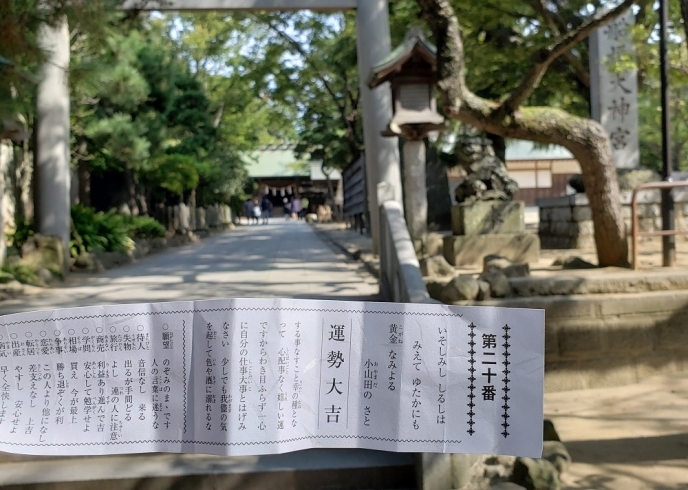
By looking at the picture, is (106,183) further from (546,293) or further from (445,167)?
(546,293)

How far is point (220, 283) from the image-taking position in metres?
9.65

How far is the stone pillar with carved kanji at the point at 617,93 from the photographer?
13094 millimetres

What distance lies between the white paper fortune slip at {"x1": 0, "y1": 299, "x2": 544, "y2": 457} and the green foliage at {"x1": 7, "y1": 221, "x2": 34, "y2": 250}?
9.76m

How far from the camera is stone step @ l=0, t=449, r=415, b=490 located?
12.2 feet

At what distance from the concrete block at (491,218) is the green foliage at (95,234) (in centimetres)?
675

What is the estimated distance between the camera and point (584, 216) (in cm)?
1259

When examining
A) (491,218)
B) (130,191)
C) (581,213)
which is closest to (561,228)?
(581,213)

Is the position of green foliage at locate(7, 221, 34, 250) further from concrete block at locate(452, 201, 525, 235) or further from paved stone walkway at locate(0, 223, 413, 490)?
concrete block at locate(452, 201, 525, 235)

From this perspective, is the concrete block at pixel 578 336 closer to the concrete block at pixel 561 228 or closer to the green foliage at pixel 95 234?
the concrete block at pixel 561 228

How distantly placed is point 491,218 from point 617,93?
15.1ft

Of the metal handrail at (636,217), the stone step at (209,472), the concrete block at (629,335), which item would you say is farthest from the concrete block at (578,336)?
the stone step at (209,472)

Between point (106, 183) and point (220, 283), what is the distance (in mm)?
10554

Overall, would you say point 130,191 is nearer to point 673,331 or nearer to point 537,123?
point 537,123

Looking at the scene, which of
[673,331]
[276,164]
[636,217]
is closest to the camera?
[673,331]
